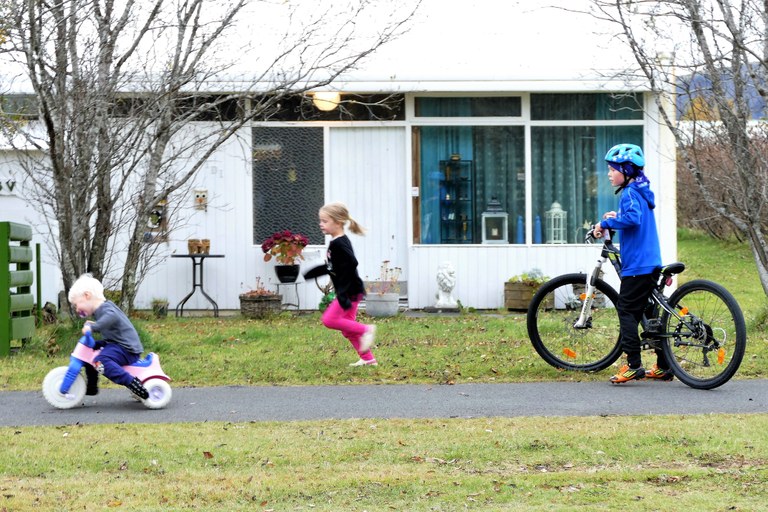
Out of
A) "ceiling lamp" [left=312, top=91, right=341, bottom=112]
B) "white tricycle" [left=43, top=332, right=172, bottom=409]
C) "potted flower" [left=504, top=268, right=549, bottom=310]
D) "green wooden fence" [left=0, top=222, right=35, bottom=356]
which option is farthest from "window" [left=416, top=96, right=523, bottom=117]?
"white tricycle" [left=43, top=332, right=172, bottom=409]

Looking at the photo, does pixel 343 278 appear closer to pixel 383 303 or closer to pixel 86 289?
pixel 86 289

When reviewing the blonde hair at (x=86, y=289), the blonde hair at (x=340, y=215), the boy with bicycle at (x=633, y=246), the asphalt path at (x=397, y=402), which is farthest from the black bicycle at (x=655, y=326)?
the blonde hair at (x=86, y=289)

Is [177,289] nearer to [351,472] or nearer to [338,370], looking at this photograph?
[338,370]

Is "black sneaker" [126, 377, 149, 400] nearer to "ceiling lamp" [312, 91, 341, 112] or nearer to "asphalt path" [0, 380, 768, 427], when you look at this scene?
"asphalt path" [0, 380, 768, 427]

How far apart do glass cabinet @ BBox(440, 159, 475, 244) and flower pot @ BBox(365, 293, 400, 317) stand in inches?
62.1

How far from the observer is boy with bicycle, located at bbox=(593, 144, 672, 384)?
8.11 m

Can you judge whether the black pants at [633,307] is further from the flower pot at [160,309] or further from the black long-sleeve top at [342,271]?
the flower pot at [160,309]

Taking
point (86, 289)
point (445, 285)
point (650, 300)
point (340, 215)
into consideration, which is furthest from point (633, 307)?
point (445, 285)

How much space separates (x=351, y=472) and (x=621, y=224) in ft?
11.5

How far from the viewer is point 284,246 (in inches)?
586

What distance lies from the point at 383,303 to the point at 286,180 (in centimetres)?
245

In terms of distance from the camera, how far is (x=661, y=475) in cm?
521

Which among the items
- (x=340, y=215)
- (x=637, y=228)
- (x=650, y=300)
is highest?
(x=340, y=215)

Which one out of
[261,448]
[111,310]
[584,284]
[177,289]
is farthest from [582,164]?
[261,448]
